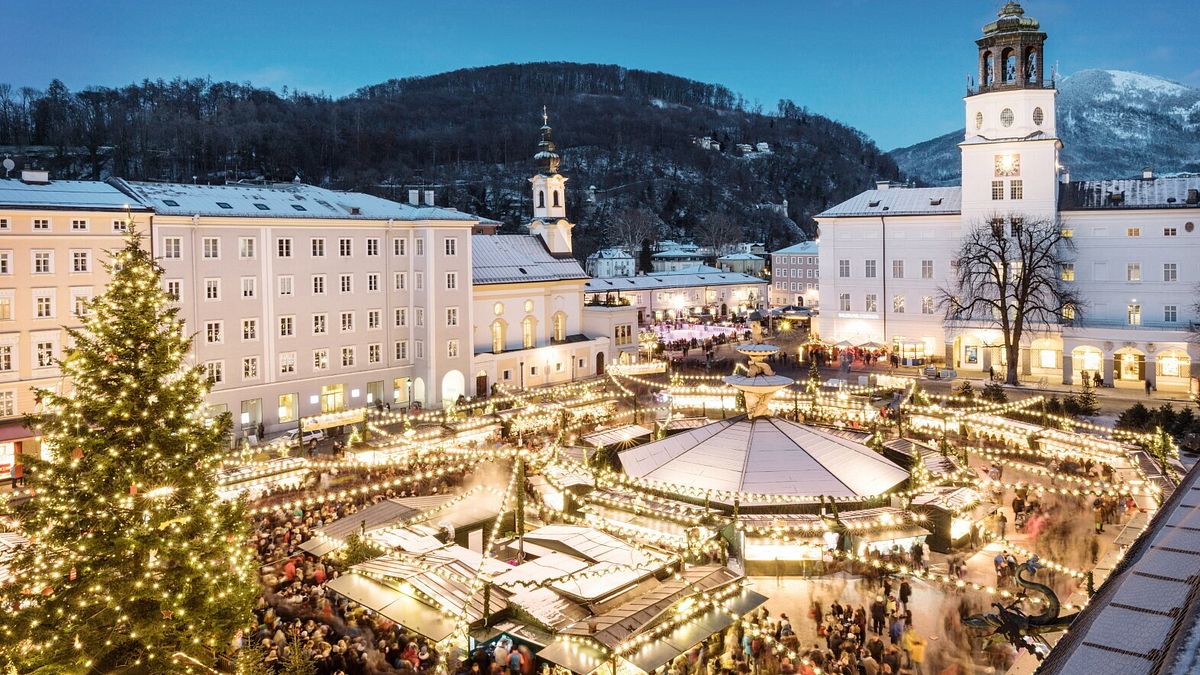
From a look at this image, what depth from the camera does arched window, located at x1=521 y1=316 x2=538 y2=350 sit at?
48.1 m

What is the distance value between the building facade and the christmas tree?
83702mm

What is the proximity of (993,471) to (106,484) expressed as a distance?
2367 centimetres

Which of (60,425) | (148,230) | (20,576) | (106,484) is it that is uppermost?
(148,230)

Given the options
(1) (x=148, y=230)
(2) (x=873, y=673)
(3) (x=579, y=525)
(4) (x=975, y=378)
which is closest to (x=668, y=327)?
(4) (x=975, y=378)

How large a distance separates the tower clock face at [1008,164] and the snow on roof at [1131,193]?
3.08 meters

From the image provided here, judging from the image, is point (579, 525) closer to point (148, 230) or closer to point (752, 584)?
point (752, 584)

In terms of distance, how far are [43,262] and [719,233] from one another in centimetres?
10571

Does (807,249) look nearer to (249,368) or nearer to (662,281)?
(662,281)

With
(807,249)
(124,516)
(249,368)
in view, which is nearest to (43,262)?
(249,368)

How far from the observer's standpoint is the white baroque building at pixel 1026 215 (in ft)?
147

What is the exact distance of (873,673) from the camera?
14.5 m

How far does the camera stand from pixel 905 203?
5272 cm

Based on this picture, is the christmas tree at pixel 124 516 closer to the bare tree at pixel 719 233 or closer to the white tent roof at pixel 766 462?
the white tent roof at pixel 766 462

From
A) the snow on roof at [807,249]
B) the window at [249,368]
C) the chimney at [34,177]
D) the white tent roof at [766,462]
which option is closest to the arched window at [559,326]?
the window at [249,368]
